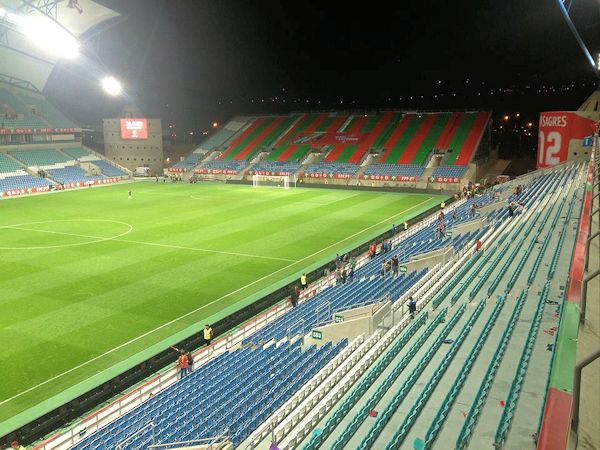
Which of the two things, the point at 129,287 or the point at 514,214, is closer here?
the point at 129,287

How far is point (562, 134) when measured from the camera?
37.0 meters

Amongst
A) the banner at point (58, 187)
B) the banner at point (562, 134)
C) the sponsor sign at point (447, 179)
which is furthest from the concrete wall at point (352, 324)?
the banner at point (58, 187)

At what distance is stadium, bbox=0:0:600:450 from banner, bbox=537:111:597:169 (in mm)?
173

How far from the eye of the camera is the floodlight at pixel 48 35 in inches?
1884

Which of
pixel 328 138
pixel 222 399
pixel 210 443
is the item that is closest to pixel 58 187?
pixel 328 138

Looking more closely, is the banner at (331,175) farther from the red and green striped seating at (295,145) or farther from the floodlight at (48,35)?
the floodlight at (48,35)

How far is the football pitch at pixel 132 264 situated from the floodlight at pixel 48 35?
1639 centimetres

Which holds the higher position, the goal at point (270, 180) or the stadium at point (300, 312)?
the goal at point (270, 180)

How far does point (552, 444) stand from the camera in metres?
3.48

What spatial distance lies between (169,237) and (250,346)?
56.5 feet

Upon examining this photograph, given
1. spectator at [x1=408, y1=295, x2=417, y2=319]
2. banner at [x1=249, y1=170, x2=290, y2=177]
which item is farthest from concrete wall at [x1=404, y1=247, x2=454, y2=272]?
banner at [x1=249, y1=170, x2=290, y2=177]

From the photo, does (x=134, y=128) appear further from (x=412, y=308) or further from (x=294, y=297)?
(x=412, y=308)

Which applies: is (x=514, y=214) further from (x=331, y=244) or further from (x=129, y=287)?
(x=129, y=287)

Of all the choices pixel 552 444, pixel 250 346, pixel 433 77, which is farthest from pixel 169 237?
pixel 433 77
